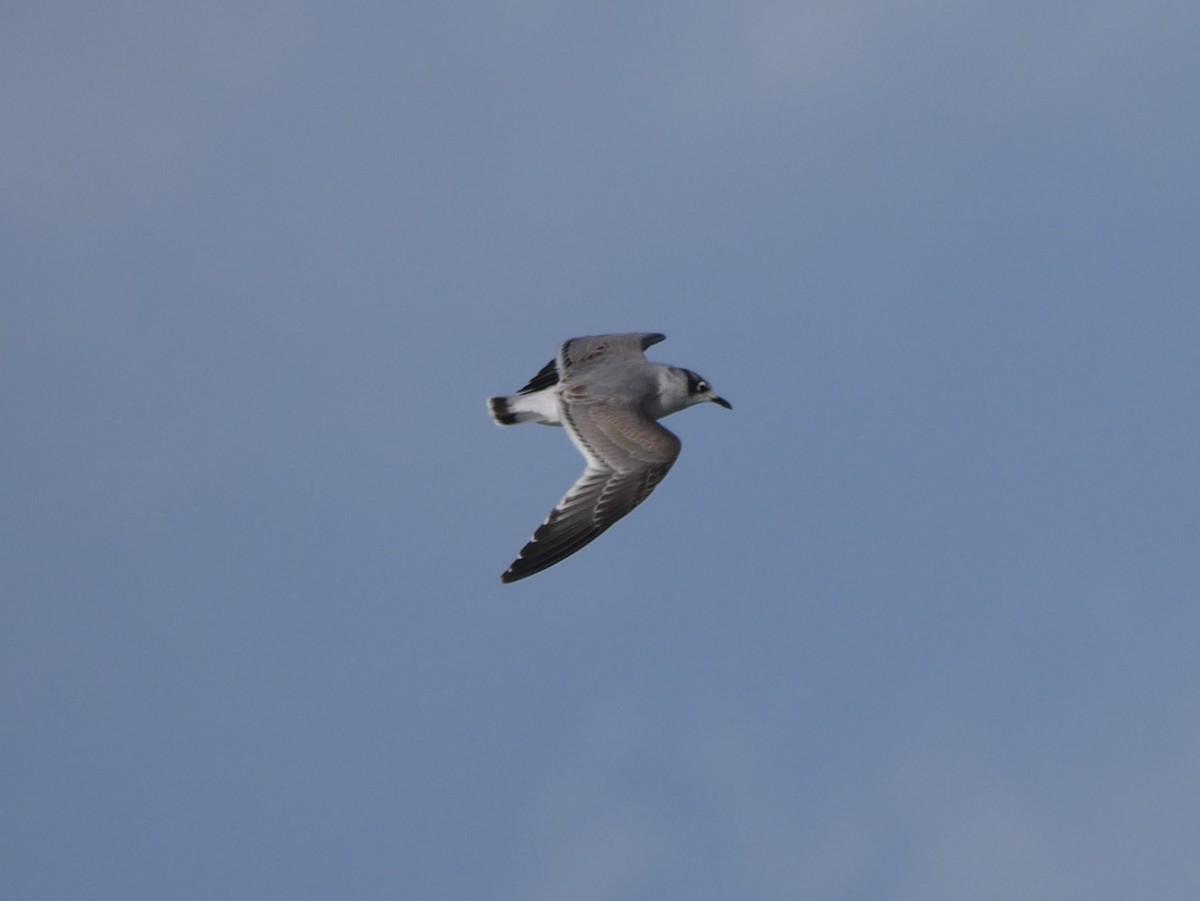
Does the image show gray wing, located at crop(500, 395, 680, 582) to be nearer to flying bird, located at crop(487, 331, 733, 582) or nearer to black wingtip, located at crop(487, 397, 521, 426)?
flying bird, located at crop(487, 331, 733, 582)

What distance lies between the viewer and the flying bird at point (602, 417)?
73.4 ft

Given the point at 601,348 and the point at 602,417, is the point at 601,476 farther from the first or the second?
the point at 601,348

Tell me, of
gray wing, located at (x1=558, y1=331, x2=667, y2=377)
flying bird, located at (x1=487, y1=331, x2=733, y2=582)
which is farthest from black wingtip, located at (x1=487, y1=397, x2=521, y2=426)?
gray wing, located at (x1=558, y1=331, x2=667, y2=377)

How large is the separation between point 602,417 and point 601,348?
3212mm

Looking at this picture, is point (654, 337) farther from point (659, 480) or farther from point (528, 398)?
point (659, 480)

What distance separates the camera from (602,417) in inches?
955

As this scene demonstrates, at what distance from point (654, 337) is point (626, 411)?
3.96 metres

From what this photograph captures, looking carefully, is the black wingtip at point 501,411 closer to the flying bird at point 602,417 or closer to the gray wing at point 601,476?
the flying bird at point 602,417

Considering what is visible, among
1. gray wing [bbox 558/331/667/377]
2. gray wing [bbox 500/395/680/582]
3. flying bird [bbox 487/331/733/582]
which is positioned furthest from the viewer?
gray wing [bbox 558/331/667/377]

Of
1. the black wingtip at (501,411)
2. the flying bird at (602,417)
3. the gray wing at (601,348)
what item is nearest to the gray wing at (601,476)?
the flying bird at (602,417)

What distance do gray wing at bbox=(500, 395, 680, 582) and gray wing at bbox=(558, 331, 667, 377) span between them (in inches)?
81.6

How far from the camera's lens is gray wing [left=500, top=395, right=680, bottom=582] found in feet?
72.5

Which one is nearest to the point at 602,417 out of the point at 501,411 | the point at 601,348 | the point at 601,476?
the point at 601,476

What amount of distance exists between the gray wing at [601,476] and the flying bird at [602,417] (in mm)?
12
